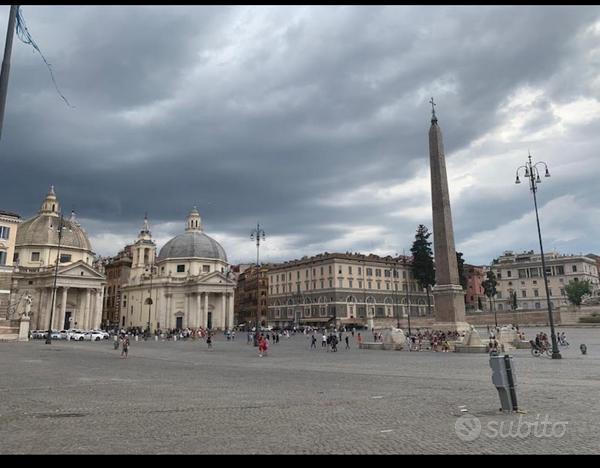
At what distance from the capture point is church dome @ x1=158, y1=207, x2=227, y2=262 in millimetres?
90125

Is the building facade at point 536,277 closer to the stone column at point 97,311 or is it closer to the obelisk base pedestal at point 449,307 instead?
the obelisk base pedestal at point 449,307

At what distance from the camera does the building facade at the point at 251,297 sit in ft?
322

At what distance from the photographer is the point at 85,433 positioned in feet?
23.5

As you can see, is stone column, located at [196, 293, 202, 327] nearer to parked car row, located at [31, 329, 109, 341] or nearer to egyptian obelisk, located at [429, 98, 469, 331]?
parked car row, located at [31, 329, 109, 341]

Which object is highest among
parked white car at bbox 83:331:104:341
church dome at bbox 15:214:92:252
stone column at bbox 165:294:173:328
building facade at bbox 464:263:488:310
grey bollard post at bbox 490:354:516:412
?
church dome at bbox 15:214:92:252

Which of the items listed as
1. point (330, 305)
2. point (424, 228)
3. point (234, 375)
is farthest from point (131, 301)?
point (234, 375)

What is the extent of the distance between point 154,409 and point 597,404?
8322mm

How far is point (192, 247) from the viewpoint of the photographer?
9019cm

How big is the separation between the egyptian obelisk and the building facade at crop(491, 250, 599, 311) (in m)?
63.1

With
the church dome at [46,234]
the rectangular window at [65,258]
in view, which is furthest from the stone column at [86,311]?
the church dome at [46,234]

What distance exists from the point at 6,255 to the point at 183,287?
34.9 meters

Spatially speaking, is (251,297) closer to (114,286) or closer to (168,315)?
(168,315)

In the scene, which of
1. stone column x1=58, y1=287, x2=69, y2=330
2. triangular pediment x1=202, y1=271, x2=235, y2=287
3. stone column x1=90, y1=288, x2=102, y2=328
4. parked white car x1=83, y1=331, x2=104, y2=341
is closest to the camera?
parked white car x1=83, y1=331, x2=104, y2=341

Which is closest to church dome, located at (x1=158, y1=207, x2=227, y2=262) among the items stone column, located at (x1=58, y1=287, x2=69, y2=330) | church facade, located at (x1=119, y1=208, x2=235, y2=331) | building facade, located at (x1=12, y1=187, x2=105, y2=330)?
church facade, located at (x1=119, y1=208, x2=235, y2=331)
